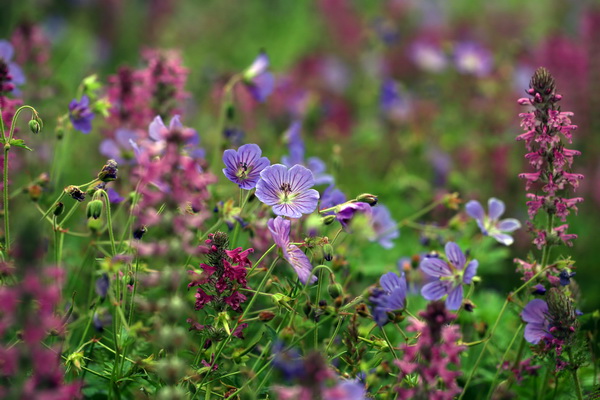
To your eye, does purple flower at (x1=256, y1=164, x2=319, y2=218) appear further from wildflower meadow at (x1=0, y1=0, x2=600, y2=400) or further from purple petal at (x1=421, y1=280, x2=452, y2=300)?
purple petal at (x1=421, y1=280, x2=452, y2=300)

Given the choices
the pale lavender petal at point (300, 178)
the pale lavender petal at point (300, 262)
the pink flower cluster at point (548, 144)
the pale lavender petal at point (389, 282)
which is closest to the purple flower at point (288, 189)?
the pale lavender petal at point (300, 178)

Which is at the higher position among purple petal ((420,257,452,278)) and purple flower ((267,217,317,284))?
purple petal ((420,257,452,278))

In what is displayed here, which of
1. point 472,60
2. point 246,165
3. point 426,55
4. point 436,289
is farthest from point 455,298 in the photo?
point 426,55

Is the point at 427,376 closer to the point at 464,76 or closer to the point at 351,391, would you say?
the point at 351,391

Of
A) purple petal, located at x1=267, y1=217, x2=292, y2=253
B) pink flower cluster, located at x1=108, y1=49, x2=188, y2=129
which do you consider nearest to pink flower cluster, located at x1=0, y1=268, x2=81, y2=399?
purple petal, located at x1=267, y1=217, x2=292, y2=253

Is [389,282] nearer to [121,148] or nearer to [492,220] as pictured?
[492,220]

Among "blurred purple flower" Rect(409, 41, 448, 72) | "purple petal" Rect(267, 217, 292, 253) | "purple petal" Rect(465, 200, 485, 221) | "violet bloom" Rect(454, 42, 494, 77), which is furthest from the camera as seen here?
"blurred purple flower" Rect(409, 41, 448, 72)

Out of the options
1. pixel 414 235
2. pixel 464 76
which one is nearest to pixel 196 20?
pixel 464 76
